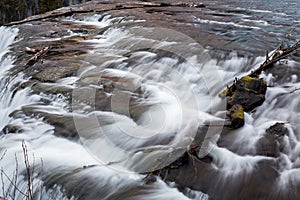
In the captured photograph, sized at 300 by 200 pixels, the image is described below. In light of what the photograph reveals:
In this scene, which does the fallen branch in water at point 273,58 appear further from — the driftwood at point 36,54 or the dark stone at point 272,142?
the driftwood at point 36,54

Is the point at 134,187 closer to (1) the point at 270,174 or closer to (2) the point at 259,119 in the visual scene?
(1) the point at 270,174

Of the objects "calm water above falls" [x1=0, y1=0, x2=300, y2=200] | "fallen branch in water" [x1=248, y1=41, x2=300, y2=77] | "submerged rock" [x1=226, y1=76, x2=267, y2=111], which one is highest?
"fallen branch in water" [x1=248, y1=41, x2=300, y2=77]

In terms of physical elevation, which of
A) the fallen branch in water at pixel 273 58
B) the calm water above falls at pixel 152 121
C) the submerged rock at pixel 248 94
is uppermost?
the fallen branch in water at pixel 273 58

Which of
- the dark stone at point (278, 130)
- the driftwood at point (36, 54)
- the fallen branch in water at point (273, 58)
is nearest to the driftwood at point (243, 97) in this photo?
the dark stone at point (278, 130)

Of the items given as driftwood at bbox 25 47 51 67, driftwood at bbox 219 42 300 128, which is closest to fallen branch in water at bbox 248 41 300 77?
driftwood at bbox 219 42 300 128

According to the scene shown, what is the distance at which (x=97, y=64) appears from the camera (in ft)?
20.7

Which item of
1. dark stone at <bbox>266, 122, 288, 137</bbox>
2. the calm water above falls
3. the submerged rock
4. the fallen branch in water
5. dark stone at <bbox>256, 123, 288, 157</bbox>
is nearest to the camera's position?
the calm water above falls

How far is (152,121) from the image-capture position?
4.30 m

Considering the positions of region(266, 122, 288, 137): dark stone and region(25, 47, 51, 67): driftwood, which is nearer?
region(266, 122, 288, 137): dark stone

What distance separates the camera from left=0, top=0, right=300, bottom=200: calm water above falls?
10.7ft

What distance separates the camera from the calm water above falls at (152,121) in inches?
128

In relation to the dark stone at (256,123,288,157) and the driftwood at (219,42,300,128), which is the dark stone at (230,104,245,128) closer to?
the driftwood at (219,42,300,128)

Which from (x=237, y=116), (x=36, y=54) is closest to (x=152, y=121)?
(x=237, y=116)

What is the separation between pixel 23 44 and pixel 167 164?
6.44 m
